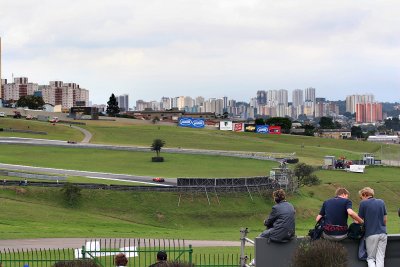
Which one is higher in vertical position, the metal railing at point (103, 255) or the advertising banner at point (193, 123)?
the advertising banner at point (193, 123)

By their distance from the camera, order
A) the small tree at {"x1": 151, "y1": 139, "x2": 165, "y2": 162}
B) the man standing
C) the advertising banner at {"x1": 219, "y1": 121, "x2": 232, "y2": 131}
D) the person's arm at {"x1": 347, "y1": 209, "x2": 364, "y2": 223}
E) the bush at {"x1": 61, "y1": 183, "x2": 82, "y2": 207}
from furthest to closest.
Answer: the advertising banner at {"x1": 219, "y1": 121, "x2": 232, "y2": 131}, the small tree at {"x1": 151, "y1": 139, "x2": 165, "y2": 162}, the bush at {"x1": 61, "y1": 183, "x2": 82, "y2": 207}, the man standing, the person's arm at {"x1": 347, "y1": 209, "x2": 364, "y2": 223}

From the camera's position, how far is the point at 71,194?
60.2 m

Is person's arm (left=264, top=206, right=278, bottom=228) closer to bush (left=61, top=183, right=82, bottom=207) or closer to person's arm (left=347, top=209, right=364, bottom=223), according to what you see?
person's arm (left=347, top=209, right=364, bottom=223)

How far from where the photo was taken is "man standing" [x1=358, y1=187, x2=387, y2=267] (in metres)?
15.6

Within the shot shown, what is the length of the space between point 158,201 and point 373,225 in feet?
153

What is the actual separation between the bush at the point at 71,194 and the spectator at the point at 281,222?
45.0 m

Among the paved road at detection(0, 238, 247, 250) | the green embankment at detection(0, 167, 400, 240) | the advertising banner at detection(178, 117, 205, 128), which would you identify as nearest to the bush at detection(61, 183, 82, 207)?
the green embankment at detection(0, 167, 400, 240)

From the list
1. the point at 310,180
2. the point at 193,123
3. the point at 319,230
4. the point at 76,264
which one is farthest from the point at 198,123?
the point at 76,264

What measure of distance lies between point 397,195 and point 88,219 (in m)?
41.0

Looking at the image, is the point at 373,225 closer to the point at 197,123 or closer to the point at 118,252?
the point at 118,252

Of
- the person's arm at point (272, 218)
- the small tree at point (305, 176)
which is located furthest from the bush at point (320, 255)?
the small tree at point (305, 176)

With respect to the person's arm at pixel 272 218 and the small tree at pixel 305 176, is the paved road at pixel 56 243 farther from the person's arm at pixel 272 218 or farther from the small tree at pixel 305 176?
the small tree at pixel 305 176

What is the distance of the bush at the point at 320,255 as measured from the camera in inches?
583

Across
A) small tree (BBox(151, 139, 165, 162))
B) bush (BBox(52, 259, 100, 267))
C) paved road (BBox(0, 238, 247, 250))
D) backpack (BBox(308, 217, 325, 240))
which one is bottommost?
paved road (BBox(0, 238, 247, 250))
